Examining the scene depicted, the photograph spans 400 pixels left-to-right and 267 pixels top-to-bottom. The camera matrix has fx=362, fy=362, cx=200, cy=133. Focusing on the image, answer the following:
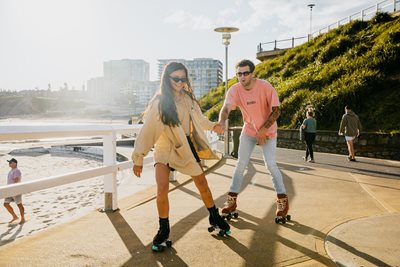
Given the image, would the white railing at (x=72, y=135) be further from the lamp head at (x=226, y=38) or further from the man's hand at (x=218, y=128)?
the lamp head at (x=226, y=38)

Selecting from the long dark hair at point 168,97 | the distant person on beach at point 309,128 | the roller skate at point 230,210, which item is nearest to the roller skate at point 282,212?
the roller skate at point 230,210

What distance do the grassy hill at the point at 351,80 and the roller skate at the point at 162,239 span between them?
42.9 feet

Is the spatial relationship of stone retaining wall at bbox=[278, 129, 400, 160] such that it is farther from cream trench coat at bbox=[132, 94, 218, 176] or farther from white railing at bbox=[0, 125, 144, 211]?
cream trench coat at bbox=[132, 94, 218, 176]

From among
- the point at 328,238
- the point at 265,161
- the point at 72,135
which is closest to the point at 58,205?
the point at 72,135

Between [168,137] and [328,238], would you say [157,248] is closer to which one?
[168,137]

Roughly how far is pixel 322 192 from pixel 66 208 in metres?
8.81

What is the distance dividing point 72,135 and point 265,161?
2.25 metres

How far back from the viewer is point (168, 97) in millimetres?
3324

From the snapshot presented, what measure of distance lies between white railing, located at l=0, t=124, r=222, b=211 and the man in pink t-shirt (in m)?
1.52

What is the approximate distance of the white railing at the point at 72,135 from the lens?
3.20 m

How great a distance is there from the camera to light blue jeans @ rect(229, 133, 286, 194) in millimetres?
4223

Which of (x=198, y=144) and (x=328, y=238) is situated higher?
(x=198, y=144)

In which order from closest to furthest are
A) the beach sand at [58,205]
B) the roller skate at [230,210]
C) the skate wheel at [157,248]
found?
the skate wheel at [157,248]
the roller skate at [230,210]
the beach sand at [58,205]

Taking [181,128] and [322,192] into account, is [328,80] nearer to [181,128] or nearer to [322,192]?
[322,192]
